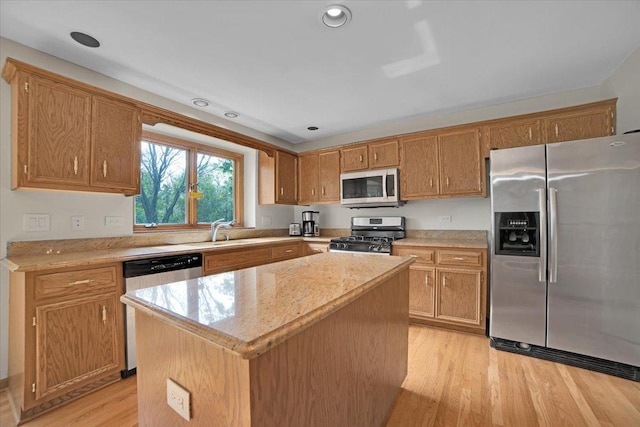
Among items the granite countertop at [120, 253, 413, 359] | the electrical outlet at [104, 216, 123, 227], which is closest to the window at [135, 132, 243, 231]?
the electrical outlet at [104, 216, 123, 227]

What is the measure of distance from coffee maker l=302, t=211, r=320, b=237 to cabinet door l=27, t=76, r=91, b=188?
2.75 m

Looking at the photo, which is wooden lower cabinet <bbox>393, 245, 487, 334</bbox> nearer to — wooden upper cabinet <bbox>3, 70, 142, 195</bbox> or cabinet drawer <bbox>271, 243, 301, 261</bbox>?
cabinet drawer <bbox>271, 243, 301, 261</bbox>

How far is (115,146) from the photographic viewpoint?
225 cm

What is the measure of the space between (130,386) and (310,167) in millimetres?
3149

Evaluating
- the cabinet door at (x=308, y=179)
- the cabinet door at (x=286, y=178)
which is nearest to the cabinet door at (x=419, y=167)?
the cabinet door at (x=308, y=179)

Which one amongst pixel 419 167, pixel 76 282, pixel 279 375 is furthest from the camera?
pixel 419 167

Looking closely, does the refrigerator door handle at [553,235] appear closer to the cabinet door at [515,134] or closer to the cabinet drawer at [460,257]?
the cabinet drawer at [460,257]

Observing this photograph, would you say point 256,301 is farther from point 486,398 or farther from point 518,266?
point 518,266

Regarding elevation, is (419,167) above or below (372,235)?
above

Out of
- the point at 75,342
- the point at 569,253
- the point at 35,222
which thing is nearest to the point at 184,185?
the point at 35,222

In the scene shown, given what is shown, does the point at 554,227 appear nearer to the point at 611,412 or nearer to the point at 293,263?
the point at 611,412

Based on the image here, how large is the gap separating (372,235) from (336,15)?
8.72 ft

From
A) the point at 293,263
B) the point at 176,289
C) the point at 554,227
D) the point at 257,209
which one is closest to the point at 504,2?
the point at 554,227

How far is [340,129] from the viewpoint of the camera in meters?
3.95
